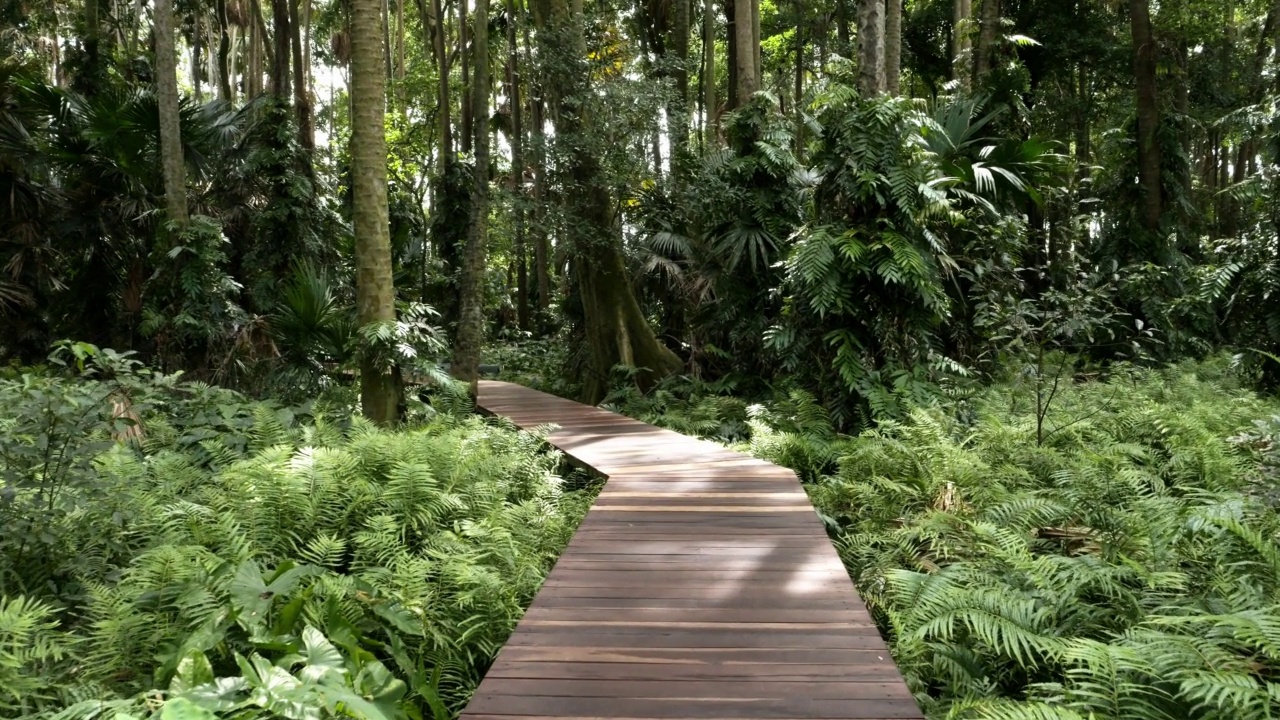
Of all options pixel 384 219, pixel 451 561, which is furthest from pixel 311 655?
pixel 384 219

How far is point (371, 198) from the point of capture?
25.0 feet

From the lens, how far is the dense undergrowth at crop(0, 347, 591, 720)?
3.16 metres

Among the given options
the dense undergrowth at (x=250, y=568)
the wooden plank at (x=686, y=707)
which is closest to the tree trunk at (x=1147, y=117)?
the dense undergrowth at (x=250, y=568)

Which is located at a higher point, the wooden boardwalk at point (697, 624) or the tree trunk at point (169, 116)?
the tree trunk at point (169, 116)

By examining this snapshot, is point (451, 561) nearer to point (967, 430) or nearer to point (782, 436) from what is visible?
point (782, 436)

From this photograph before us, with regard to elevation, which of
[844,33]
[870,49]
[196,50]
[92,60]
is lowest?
[870,49]

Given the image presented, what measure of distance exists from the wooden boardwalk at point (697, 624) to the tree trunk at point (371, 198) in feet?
10.0

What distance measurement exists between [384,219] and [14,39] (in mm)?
16650

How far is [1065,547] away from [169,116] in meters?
10.6

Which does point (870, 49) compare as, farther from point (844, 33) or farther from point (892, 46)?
point (844, 33)

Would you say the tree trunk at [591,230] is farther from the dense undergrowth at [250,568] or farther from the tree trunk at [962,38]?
the dense undergrowth at [250,568]

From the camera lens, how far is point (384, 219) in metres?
7.78

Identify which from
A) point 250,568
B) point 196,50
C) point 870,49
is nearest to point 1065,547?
point 250,568

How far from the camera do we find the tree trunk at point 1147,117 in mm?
14953
